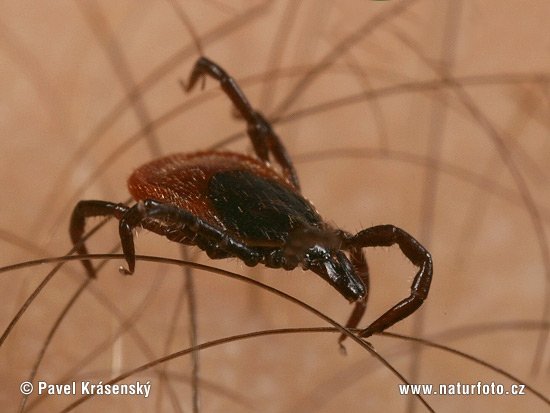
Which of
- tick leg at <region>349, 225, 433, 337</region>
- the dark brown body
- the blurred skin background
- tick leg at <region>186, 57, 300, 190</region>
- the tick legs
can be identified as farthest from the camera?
the blurred skin background

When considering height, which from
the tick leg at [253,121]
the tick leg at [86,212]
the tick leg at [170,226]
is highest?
the tick leg at [253,121]

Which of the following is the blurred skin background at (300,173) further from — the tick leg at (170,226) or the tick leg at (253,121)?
the tick leg at (170,226)

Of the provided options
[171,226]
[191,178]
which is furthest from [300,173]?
[171,226]

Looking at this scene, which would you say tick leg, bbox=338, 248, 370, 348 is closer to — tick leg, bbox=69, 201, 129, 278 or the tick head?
the tick head

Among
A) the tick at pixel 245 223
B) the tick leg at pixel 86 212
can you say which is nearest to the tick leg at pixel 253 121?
the tick at pixel 245 223

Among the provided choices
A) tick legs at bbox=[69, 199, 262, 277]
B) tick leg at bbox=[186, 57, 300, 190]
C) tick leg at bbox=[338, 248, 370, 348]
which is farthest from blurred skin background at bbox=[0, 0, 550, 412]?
tick leg at bbox=[338, 248, 370, 348]
